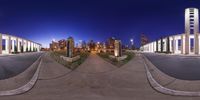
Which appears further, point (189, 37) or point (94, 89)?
point (189, 37)

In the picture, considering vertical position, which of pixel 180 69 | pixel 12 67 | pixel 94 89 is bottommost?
pixel 94 89

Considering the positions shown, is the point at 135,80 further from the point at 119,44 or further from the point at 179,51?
the point at 179,51

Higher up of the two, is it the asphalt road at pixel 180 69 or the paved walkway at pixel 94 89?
the asphalt road at pixel 180 69

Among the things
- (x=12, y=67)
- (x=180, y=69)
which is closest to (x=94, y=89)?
(x=180, y=69)

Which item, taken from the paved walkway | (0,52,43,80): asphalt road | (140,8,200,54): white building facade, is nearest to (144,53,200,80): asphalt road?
the paved walkway

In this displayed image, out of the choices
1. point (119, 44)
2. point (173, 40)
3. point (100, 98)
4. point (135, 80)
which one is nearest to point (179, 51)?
point (173, 40)

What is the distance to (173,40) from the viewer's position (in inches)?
3516

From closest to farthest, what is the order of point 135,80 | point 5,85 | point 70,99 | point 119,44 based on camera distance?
1. point 70,99
2. point 5,85
3. point 135,80
4. point 119,44

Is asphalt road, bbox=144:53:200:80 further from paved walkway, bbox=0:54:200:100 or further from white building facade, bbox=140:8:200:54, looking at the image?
white building facade, bbox=140:8:200:54

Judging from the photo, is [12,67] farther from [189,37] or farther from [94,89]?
[189,37]

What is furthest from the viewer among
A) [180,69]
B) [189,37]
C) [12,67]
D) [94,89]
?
[189,37]

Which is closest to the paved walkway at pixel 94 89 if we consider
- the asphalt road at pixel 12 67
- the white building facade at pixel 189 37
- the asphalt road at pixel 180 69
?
the asphalt road at pixel 180 69

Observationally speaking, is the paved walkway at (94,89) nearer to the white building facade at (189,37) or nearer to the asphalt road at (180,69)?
the asphalt road at (180,69)

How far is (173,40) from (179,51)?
17.4ft
